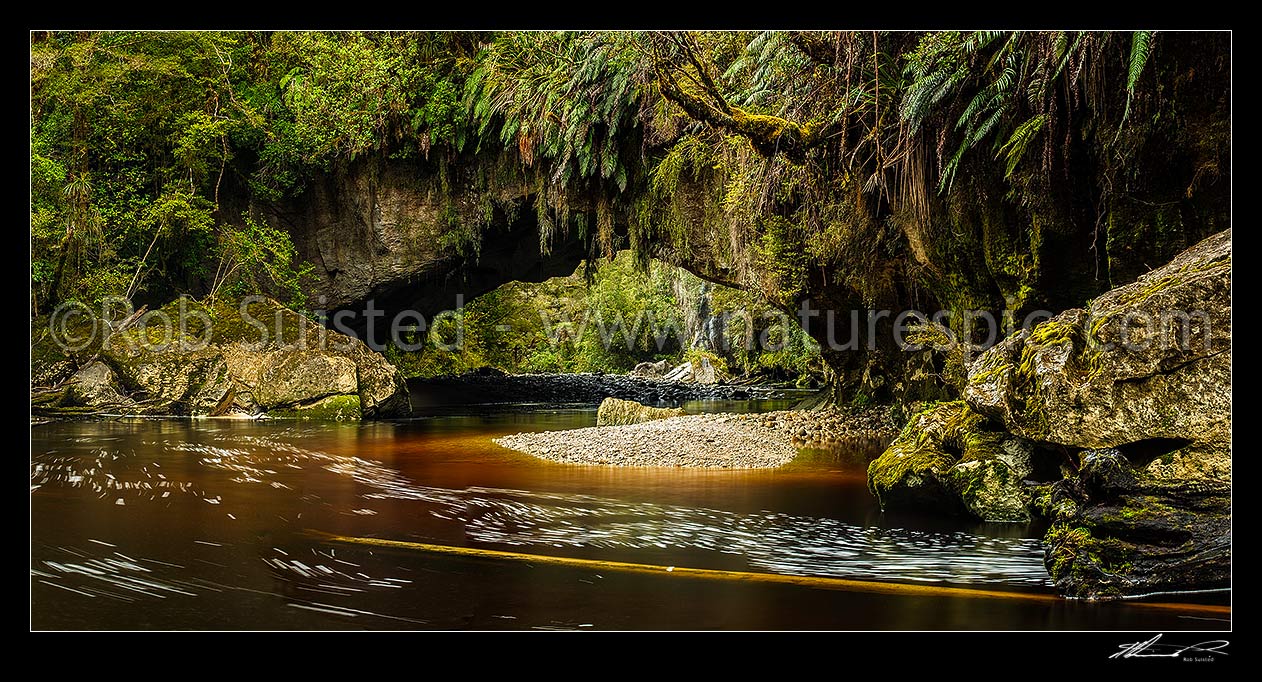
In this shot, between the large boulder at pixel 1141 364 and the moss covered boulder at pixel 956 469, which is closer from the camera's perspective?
the large boulder at pixel 1141 364

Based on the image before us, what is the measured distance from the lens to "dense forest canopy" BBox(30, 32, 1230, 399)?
211 inches

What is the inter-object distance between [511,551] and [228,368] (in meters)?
8.60

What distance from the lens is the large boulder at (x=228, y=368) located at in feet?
37.2

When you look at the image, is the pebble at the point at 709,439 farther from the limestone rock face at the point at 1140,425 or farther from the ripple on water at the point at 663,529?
the limestone rock face at the point at 1140,425

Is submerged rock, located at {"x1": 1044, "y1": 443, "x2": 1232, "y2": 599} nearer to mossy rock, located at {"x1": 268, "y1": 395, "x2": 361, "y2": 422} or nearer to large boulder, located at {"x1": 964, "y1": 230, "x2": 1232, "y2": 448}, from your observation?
large boulder, located at {"x1": 964, "y1": 230, "x2": 1232, "y2": 448}

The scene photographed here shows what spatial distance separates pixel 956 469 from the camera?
5613mm

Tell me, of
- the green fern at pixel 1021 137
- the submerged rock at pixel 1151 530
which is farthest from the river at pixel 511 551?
the green fern at pixel 1021 137

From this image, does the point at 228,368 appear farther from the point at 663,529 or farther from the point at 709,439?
the point at 663,529

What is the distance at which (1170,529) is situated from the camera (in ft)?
13.3

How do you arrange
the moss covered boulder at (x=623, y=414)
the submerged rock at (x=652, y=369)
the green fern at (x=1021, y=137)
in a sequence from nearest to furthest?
the green fern at (x=1021, y=137)
the moss covered boulder at (x=623, y=414)
the submerged rock at (x=652, y=369)
